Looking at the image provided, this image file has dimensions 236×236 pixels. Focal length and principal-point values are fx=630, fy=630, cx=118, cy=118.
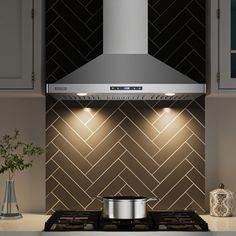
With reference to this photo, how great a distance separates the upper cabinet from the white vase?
54cm

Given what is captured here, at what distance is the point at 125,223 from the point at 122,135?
718mm

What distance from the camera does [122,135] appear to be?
148 inches

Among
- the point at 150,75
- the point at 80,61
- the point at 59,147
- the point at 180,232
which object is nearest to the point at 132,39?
the point at 150,75

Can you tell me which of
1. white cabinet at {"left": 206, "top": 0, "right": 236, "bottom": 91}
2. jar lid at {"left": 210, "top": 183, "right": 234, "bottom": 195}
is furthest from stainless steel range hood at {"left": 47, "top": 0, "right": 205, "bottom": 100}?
jar lid at {"left": 210, "top": 183, "right": 234, "bottom": 195}

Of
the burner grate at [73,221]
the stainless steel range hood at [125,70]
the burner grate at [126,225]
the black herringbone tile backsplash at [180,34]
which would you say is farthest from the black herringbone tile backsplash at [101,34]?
the burner grate at [126,225]

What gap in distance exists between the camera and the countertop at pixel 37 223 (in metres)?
3.12

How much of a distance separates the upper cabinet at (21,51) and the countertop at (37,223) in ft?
2.31

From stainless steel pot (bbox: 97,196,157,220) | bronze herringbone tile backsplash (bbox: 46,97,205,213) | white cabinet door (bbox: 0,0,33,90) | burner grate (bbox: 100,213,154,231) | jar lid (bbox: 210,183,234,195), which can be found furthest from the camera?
bronze herringbone tile backsplash (bbox: 46,97,205,213)

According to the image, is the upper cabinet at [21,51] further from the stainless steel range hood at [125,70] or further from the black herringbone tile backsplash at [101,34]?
the black herringbone tile backsplash at [101,34]

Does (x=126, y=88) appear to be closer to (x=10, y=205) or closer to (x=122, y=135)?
(x=122, y=135)

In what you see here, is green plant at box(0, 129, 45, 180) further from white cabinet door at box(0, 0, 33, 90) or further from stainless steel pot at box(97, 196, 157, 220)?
stainless steel pot at box(97, 196, 157, 220)

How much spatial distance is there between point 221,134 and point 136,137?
506 millimetres

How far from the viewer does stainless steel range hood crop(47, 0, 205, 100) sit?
328cm

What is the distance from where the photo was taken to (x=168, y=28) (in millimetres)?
3775
